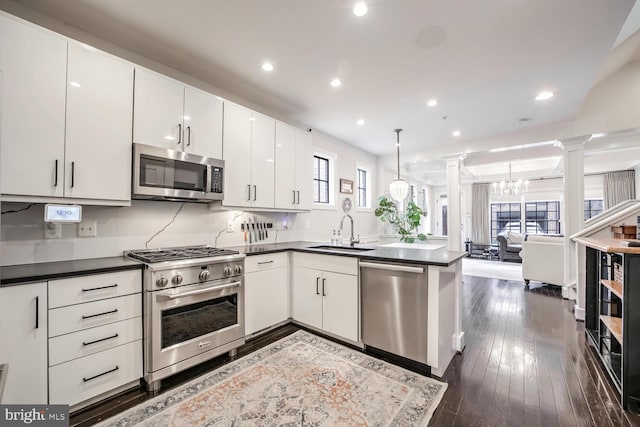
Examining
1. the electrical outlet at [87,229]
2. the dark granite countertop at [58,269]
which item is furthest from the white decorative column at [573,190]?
the electrical outlet at [87,229]

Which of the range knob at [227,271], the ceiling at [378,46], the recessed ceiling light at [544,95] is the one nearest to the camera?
the ceiling at [378,46]

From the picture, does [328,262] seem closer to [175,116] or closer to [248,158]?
[248,158]

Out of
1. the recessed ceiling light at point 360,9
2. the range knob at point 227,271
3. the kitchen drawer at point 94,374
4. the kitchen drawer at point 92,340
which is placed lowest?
the kitchen drawer at point 94,374

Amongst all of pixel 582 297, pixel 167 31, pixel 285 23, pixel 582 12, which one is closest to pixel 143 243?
pixel 167 31

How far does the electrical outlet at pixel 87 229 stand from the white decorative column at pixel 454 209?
518 cm

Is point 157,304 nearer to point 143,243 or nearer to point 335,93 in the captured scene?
point 143,243

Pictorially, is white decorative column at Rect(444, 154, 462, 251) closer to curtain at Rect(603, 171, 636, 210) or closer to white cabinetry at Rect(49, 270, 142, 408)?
white cabinetry at Rect(49, 270, 142, 408)

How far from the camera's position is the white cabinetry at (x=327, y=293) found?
8.42 ft

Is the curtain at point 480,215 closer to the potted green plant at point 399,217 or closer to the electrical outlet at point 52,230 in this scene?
the potted green plant at point 399,217

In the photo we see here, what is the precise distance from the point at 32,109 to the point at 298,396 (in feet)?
8.45

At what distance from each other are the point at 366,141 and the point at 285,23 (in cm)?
328

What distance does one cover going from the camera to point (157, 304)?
196 centimetres

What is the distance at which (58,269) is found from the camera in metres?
1.71

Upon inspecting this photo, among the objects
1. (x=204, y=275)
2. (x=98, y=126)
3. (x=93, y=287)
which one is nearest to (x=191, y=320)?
(x=204, y=275)
